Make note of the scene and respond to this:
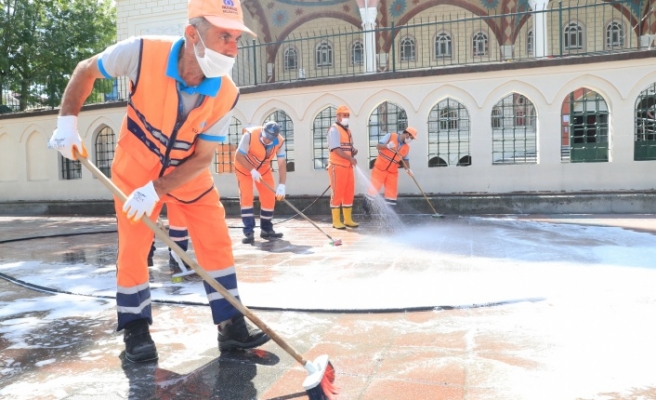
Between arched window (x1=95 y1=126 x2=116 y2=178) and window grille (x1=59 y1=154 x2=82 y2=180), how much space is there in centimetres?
78

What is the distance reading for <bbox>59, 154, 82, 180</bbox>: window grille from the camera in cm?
Result: 1617

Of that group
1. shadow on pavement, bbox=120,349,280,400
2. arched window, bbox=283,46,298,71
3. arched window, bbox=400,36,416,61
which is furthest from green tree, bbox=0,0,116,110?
shadow on pavement, bbox=120,349,280,400

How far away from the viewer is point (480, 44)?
899 inches

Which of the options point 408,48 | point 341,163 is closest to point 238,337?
point 341,163

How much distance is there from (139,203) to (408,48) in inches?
867

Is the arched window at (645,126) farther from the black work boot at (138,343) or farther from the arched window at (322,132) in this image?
the black work boot at (138,343)

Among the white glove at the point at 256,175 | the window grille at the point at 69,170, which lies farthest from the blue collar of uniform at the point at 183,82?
the window grille at the point at 69,170

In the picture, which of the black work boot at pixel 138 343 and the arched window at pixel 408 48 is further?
the arched window at pixel 408 48

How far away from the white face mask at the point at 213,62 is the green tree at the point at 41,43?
16500mm

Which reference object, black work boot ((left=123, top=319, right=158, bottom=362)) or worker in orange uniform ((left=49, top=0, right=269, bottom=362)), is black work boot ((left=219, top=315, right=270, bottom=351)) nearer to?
worker in orange uniform ((left=49, top=0, right=269, bottom=362))

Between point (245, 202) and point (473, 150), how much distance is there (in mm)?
6026

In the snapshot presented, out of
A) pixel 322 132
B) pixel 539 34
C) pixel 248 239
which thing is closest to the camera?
pixel 248 239

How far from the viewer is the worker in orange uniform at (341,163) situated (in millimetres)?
9399

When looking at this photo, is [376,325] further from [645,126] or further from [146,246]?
[645,126]
